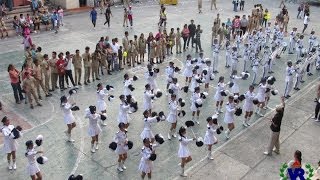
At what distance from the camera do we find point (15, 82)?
15.7m

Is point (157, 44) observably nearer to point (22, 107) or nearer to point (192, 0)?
point (22, 107)

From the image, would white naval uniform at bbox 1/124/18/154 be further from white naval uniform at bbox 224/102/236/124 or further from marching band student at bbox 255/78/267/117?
marching band student at bbox 255/78/267/117

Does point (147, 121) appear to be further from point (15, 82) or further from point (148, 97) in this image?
point (15, 82)

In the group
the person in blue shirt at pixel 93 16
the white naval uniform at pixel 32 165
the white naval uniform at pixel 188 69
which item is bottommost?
the white naval uniform at pixel 32 165

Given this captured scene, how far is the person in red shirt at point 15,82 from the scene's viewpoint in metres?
15.5

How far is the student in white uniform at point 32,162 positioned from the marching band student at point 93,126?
7.34ft

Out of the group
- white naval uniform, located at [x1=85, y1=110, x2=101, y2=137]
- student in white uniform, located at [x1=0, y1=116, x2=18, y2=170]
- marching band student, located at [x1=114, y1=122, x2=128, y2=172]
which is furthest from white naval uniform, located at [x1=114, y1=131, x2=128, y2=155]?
student in white uniform, located at [x1=0, y1=116, x2=18, y2=170]

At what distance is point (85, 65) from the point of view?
58.3 ft

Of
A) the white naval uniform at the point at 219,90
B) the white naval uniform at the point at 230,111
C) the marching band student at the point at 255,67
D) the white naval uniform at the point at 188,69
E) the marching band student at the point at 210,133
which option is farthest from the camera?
the marching band student at the point at 255,67

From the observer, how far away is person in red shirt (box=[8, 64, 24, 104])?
15.5 metres

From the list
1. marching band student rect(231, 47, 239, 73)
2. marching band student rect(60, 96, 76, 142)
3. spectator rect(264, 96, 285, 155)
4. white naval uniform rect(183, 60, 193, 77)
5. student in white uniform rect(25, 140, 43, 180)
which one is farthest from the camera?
marching band student rect(231, 47, 239, 73)

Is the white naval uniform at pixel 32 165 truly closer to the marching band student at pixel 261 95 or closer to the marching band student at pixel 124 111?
the marching band student at pixel 124 111

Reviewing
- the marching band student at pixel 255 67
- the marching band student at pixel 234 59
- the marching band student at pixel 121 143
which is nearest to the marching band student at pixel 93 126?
the marching band student at pixel 121 143

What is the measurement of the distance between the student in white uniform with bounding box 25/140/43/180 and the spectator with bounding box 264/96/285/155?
718 centimetres
